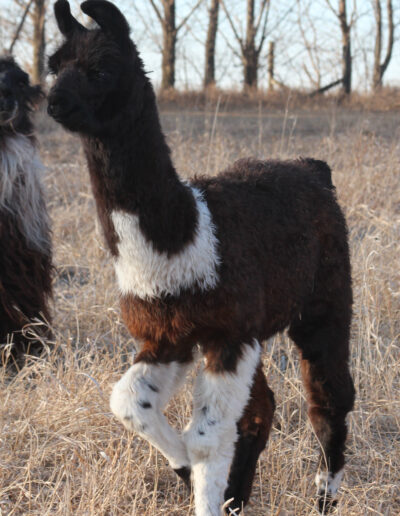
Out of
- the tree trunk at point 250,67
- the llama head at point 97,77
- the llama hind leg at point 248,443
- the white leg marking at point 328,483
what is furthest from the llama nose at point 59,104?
the tree trunk at point 250,67

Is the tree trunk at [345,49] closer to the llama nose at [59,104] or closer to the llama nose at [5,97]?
the llama nose at [5,97]

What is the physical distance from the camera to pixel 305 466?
2.90 meters

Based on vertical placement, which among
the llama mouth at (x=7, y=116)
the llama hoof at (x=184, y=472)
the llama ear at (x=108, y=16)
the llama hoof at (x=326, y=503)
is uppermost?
the llama ear at (x=108, y=16)

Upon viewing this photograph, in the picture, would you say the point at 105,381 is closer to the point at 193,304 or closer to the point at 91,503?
the point at 91,503

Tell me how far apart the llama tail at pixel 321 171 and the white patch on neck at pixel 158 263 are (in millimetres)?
804

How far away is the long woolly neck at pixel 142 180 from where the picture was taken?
1.82 m

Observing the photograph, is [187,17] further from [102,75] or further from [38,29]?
[102,75]

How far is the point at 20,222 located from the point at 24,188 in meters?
0.19

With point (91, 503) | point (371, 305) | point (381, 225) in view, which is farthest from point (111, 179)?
point (381, 225)

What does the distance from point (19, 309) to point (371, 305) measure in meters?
2.12

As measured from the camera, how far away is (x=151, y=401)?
1.98m

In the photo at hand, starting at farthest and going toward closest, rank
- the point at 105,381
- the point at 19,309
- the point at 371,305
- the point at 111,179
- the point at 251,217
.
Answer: the point at 371,305 → the point at 19,309 → the point at 105,381 → the point at 251,217 → the point at 111,179

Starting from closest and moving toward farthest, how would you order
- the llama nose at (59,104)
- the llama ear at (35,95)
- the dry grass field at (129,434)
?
the llama nose at (59,104), the dry grass field at (129,434), the llama ear at (35,95)

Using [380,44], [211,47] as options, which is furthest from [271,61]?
[380,44]
